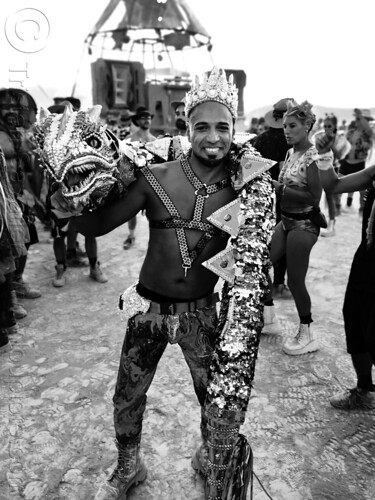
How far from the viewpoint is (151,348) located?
209 cm

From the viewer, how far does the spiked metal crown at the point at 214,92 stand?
1.91m

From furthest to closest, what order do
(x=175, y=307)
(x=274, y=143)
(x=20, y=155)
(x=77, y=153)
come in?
(x=20, y=155) < (x=274, y=143) < (x=175, y=307) < (x=77, y=153)

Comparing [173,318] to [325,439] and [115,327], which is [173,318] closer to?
[325,439]

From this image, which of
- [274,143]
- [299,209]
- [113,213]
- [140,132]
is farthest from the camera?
[140,132]

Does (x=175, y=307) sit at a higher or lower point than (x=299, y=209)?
lower

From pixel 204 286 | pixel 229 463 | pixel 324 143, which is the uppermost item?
pixel 324 143

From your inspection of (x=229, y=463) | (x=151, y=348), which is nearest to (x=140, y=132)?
(x=151, y=348)

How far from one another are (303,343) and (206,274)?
226cm

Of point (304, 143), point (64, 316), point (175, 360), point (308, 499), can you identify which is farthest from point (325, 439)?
point (64, 316)

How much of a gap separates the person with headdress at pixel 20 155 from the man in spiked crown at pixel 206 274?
9.96 feet

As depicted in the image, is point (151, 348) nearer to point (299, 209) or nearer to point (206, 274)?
point (206, 274)

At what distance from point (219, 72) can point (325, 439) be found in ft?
8.23

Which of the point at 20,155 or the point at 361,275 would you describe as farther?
the point at 20,155

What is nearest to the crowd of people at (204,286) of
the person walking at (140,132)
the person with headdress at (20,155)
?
the person with headdress at (20,155)
